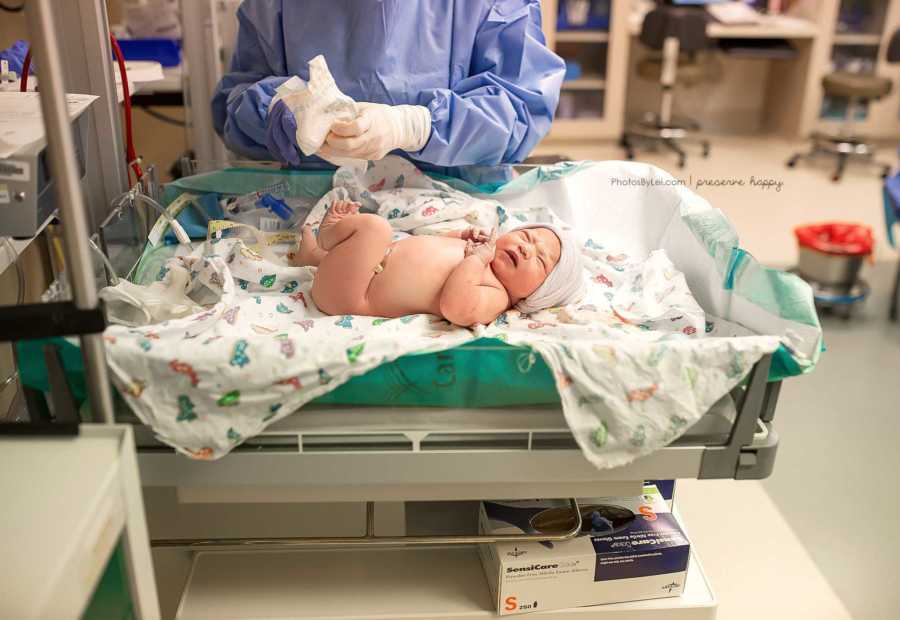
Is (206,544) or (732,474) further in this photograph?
(206,544)

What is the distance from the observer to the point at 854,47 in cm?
573

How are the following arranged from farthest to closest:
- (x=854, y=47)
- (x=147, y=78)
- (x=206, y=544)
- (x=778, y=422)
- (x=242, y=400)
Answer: (x=854, y=47), (x=778, y=422), (x=147, y=78), (x=206, y=544), (x=242, y=400)

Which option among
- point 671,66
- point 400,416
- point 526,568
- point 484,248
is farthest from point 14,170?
point 671,66

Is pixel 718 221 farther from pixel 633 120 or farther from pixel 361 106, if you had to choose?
pixel 633 120

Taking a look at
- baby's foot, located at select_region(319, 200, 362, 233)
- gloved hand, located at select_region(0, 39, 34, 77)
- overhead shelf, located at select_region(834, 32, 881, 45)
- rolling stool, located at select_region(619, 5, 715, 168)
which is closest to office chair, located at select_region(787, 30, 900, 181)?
overhead shelf, located at select_region(834, 32, 881, 45)

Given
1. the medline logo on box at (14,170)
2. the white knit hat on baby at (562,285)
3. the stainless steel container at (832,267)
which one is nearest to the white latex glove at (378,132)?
the white knit hat on baby at (562,285)

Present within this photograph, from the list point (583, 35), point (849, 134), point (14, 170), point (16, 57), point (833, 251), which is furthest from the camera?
point (583, 35)

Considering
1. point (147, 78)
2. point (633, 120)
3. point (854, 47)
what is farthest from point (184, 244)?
point (854, 47)

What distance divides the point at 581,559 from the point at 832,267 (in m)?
2.28

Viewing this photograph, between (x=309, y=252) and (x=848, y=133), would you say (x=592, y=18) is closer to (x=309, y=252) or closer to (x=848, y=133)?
(x=848, y=133)

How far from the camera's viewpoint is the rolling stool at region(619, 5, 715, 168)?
195 inches

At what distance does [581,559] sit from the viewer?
1.51m

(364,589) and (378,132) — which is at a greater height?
(378,132)

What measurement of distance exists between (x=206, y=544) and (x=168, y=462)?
1.13 feet
